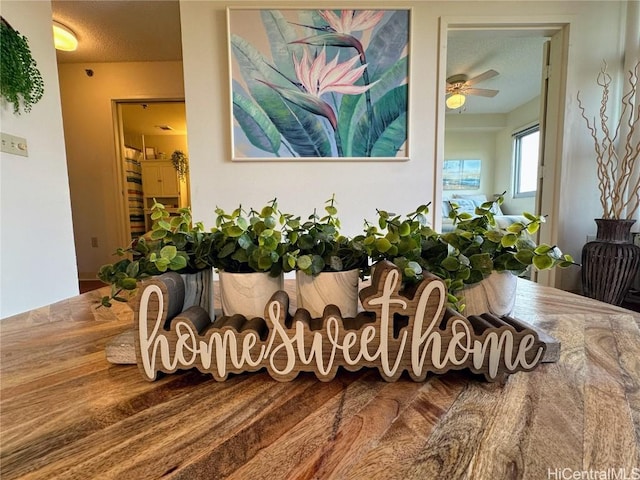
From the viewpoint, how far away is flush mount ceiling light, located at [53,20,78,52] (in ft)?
8.33

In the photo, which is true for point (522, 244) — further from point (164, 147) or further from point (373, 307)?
point (164, 147)

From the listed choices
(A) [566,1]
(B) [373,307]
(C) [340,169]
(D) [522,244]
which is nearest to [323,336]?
(B) [373,307]

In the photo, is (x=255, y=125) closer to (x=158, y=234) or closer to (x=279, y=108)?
(x=279, y=108)

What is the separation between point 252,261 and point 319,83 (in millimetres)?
1924

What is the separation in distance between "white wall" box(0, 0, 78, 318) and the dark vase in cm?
356

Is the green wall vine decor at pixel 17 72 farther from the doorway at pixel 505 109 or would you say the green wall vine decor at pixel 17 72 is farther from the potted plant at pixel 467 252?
the doorway at pixel 505 109

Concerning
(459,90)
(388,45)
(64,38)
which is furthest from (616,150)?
(64,38)

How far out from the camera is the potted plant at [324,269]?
0.45 meters

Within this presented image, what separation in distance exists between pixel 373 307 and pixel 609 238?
7.94 feet

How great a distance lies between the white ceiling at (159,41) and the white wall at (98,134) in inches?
5.0

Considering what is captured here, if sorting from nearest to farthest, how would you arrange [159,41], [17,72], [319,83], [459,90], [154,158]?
[17,72]
[319,83]
[159,41]
[459,90]
[154,158]

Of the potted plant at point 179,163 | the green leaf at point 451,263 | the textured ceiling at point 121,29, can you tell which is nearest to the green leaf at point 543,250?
the green leaf at point 451,263

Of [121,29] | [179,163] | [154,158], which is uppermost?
[121,29]

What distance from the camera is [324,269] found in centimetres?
46
